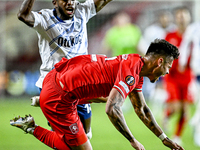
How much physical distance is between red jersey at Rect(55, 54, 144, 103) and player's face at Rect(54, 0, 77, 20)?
828 millimetres

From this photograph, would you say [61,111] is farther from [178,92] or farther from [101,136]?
[178,92]

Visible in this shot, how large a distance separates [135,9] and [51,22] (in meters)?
8.99

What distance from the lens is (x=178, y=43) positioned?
7.65 metres

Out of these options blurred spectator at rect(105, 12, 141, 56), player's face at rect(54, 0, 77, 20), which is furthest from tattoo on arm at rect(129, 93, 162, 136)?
blurred spectator at rect(105, 12, 141, 56)

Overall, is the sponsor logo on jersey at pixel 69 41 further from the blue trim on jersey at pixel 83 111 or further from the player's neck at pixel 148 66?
the player's neck at pixel 148 66

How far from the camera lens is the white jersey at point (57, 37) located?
449cm

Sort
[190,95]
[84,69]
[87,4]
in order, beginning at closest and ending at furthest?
1. [84,69]
2. [87,4]
3. [190,95]

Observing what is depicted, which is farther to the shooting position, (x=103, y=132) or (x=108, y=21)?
(x=108, y=21)

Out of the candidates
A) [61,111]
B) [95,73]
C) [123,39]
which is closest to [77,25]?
[95,73]

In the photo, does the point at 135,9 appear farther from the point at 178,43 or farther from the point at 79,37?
the point at 79,37

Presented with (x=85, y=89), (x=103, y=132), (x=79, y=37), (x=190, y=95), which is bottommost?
(x=103, y=132)

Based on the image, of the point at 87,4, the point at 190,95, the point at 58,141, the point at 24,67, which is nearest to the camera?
the point at 58,141

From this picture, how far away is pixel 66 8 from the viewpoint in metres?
4.50

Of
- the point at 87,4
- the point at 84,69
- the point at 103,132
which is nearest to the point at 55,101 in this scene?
the point at 84,69
